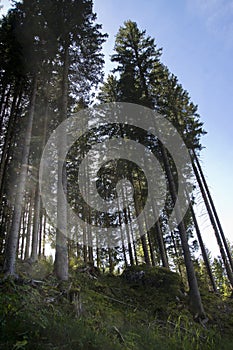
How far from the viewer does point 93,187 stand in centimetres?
2175

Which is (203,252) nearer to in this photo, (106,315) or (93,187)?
Answer: (93,187)

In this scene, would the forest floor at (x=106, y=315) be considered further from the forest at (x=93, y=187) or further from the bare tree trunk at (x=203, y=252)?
the bare tree trunk at (x=203, y=252)

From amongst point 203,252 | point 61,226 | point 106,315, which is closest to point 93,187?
point 203,252

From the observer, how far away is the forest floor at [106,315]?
3836 mm

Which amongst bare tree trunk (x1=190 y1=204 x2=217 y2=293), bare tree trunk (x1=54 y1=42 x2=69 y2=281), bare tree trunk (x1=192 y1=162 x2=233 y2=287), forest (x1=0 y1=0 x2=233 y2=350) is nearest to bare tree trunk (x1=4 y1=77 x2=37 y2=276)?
forest (x1=0 y1=0 x2=233 y2=350)

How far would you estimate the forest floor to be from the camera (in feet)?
12.6

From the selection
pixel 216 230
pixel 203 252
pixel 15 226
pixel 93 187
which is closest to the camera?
pixel 15 226

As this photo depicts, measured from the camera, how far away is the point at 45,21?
42.7ft

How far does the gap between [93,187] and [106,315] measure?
1528 cm

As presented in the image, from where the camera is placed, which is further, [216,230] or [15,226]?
[216,230]

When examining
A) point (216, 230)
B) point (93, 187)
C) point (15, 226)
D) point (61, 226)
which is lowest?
point (15, 226)

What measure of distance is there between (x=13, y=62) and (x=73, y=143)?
24.2ft

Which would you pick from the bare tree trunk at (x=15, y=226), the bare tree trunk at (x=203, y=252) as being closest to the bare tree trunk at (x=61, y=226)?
the bare tree trunk at (x=15, y=226)

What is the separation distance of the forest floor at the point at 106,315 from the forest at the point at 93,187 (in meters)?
0.04
